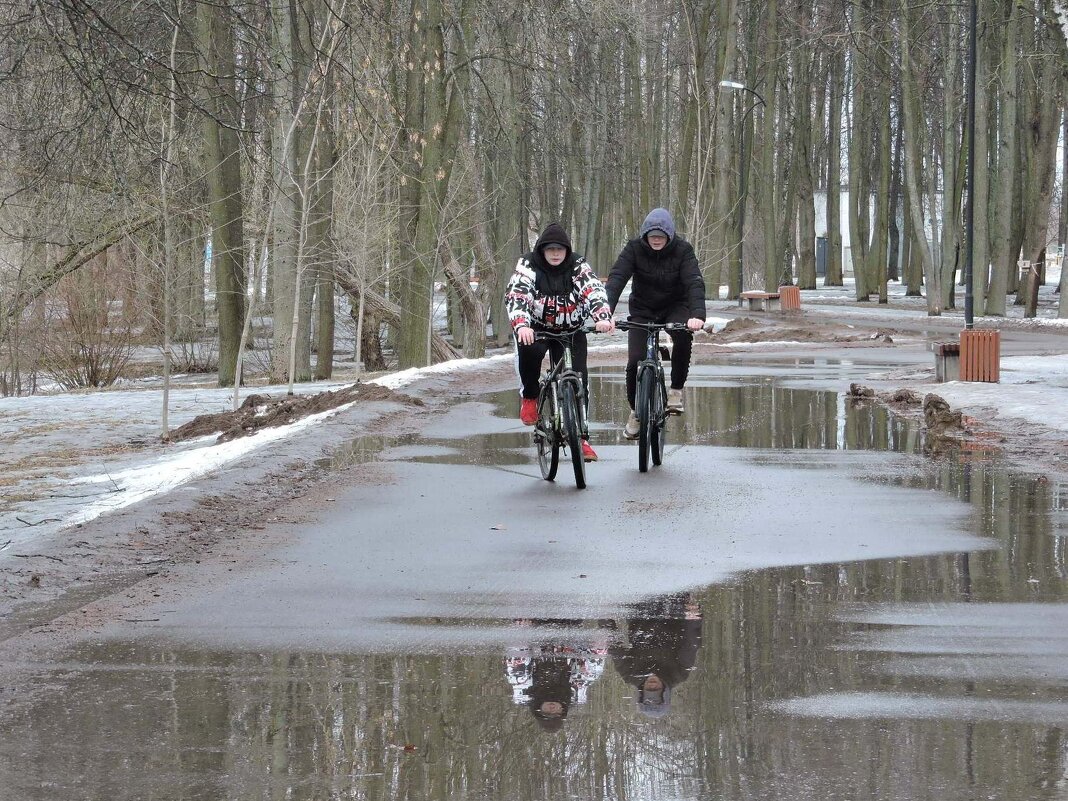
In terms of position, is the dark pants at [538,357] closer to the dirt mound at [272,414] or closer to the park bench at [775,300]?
the dirt mound at [272,414]

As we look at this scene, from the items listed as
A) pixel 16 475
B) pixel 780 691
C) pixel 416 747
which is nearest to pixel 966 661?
pixel 780 691

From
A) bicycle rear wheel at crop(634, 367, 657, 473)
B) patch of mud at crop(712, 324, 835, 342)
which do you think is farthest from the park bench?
bicycle rear wheel at crop(634, 367, 657, 473)

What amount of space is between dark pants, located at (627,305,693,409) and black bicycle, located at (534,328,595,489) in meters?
0.84

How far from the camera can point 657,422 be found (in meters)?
11.4

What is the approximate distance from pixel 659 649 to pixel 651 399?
18.5 feet

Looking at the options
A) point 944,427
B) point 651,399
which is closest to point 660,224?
point 651,399

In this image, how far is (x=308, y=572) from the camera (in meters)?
7.35

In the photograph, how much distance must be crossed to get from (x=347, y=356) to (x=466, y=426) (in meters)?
30.2

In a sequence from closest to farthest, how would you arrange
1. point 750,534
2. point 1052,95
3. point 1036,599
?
point 1036,599 → point 750,534 → point 1052,95

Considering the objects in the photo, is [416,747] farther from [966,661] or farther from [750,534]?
[750,534]

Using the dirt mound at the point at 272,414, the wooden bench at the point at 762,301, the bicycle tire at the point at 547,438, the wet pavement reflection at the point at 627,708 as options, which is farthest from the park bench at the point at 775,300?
the wet pavement reflection at the point at 627,708

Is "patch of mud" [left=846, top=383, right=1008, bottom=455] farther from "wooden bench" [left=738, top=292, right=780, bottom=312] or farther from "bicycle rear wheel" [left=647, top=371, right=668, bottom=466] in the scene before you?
"wooden bench" [left=738, top=292, right=780, bottom=312]

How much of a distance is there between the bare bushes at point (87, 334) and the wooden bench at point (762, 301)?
963 inches

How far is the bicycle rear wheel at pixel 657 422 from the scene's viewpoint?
11281 mm
